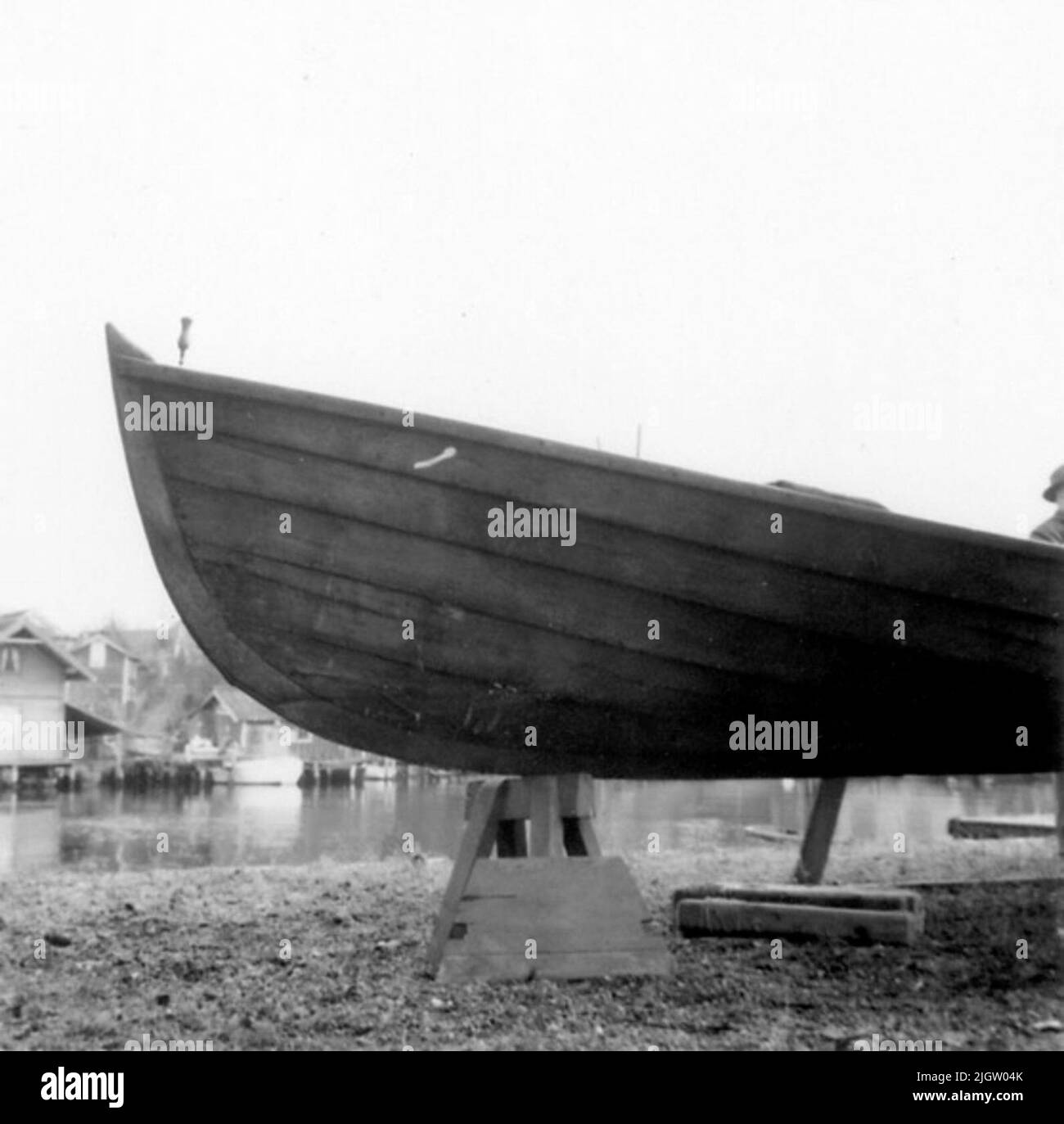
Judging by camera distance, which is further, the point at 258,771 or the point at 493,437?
the point at 258,771

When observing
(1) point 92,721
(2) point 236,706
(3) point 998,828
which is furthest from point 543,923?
(2) point 236,706

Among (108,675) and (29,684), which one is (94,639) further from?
(29,684)

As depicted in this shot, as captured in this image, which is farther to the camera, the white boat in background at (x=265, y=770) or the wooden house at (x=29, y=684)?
the white boat in background at (x=265, y=770)

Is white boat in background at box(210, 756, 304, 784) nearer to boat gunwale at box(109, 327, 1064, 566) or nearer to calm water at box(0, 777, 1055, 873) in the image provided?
calm water at box(0, 777, 1055, 873)

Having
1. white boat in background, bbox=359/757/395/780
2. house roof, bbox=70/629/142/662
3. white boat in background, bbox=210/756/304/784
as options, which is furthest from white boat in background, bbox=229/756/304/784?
house roof, bbox=70/629/142/662

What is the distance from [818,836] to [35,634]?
35978 millimetres

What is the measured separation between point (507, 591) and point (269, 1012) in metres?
1.44

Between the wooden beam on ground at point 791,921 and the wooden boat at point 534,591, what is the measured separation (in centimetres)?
59

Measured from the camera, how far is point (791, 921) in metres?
4.16

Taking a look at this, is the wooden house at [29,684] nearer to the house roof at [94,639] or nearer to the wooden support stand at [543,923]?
the house roof at [94,639]

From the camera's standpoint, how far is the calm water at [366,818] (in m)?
18.3

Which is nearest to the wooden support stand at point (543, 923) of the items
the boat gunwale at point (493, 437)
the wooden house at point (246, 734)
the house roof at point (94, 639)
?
the boat gunwale at point (493, 437)

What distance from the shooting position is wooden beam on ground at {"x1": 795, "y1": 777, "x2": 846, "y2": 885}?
5.51 m

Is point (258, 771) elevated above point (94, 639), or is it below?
below
